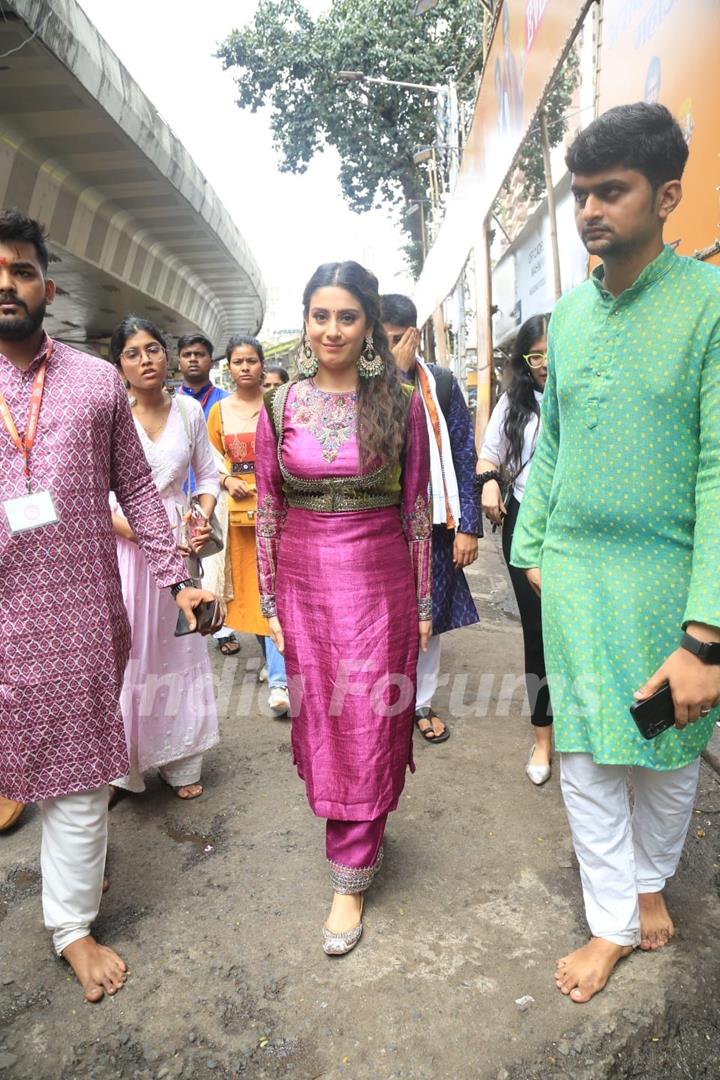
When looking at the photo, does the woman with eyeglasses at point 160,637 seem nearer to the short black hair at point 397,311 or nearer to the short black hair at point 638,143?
the short black hair at point 397,311

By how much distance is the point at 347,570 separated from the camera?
7.00ft

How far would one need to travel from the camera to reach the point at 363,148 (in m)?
21.3

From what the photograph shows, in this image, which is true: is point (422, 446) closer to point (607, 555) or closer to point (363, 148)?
point (607, 555)

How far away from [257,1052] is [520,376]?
7.77 feet

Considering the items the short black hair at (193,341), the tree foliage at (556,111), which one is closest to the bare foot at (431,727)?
the short black hair at (193,341)

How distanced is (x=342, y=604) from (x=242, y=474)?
1.99 meters

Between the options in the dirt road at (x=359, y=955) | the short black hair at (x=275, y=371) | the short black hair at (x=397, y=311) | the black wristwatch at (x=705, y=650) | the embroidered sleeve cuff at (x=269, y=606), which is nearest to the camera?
the black wristwatch at (x=705, y=650)

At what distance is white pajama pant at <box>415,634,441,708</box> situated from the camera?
345 cm

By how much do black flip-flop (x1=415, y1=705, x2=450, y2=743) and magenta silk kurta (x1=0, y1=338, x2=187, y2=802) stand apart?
1.66m

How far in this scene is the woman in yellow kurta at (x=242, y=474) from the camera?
3881 mm

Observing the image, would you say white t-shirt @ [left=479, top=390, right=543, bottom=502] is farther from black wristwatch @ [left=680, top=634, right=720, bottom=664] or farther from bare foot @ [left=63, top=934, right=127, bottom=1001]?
bare foot @ [left=63, top=934, right=127, bottom=1001]

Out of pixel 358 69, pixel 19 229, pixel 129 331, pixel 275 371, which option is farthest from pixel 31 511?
pixel 358 69

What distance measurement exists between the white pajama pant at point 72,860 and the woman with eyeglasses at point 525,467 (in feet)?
5.40

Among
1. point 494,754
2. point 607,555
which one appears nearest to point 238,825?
point 494,754
